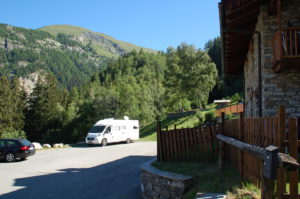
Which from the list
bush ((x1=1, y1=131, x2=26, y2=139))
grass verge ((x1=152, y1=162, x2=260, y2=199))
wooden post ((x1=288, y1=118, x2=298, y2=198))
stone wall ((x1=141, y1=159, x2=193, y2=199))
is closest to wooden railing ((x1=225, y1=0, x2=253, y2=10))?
grass verge ((x1=152, y1=162, x2=260, y2=199))

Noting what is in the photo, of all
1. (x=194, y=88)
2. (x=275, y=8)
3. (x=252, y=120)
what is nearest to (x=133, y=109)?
(x=194, y=88)

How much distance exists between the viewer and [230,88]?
69.9 meters

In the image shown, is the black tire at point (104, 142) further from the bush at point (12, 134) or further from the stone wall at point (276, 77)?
the bush at point (12, 134)

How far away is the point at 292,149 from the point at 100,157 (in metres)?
16.0

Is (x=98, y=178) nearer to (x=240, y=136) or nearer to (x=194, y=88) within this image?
(x=240, y=136)

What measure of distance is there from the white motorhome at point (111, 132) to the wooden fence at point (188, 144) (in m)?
15.7

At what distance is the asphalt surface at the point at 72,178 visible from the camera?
10164 mm

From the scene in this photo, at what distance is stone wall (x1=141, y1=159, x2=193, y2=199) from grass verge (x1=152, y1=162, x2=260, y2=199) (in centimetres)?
27

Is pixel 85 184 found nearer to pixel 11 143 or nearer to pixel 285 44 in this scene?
pixel 285 44

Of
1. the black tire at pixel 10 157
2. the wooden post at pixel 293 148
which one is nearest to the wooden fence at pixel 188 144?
the wooden post at pixel 293 148

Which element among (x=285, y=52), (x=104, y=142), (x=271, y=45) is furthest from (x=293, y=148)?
(x=104, y=142)

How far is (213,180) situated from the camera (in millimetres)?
6898

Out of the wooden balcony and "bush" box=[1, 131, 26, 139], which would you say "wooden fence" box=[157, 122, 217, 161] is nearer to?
the wooden balcony

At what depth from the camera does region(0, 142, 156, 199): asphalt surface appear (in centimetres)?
1016
